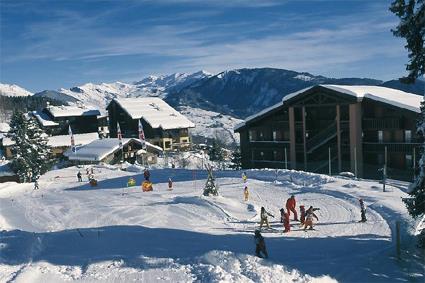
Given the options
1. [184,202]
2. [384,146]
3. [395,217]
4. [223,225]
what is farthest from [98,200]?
[384,146]

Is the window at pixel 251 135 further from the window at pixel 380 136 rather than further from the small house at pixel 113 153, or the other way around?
the small house at pixel 113 153

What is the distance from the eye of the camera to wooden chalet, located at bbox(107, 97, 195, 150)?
270 ft

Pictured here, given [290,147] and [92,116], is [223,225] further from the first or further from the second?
[92,116]

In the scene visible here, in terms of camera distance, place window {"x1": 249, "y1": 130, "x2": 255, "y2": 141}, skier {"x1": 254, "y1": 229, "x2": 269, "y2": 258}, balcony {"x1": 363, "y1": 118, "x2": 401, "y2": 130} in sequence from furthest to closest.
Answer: window {"x1": 249, "y1": 130, "x2": 255, "y2": 141}, balcony {"x1": 363, "y1": 118, "x2": 401, "y2": 130}, skier {"x1": 254, "y1": 229, "x2": 269, "y2": 258}

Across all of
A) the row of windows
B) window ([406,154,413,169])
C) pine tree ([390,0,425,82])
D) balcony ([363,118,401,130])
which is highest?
pine tree ([390,0,425,82])

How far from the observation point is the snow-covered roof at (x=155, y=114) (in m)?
82.6

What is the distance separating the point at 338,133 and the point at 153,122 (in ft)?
143

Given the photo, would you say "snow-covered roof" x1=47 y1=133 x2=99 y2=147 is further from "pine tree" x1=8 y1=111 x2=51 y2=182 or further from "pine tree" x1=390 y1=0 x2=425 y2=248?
"pine tree" x1=390 y1=0 x2=425 y2=248

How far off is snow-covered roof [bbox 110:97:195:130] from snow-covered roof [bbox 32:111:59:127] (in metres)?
14.2

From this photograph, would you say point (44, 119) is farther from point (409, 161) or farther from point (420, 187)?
point (420, 187)

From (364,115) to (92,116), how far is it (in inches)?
2643

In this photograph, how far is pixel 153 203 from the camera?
29328mm

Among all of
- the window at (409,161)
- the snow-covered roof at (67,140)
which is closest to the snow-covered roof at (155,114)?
the snow-covered roof at (67,140)

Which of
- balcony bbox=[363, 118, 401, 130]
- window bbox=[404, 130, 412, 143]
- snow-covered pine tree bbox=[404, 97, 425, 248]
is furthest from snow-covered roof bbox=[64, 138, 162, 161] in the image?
snow-covered pine tree bbox=[404, 97, 425, 248]
